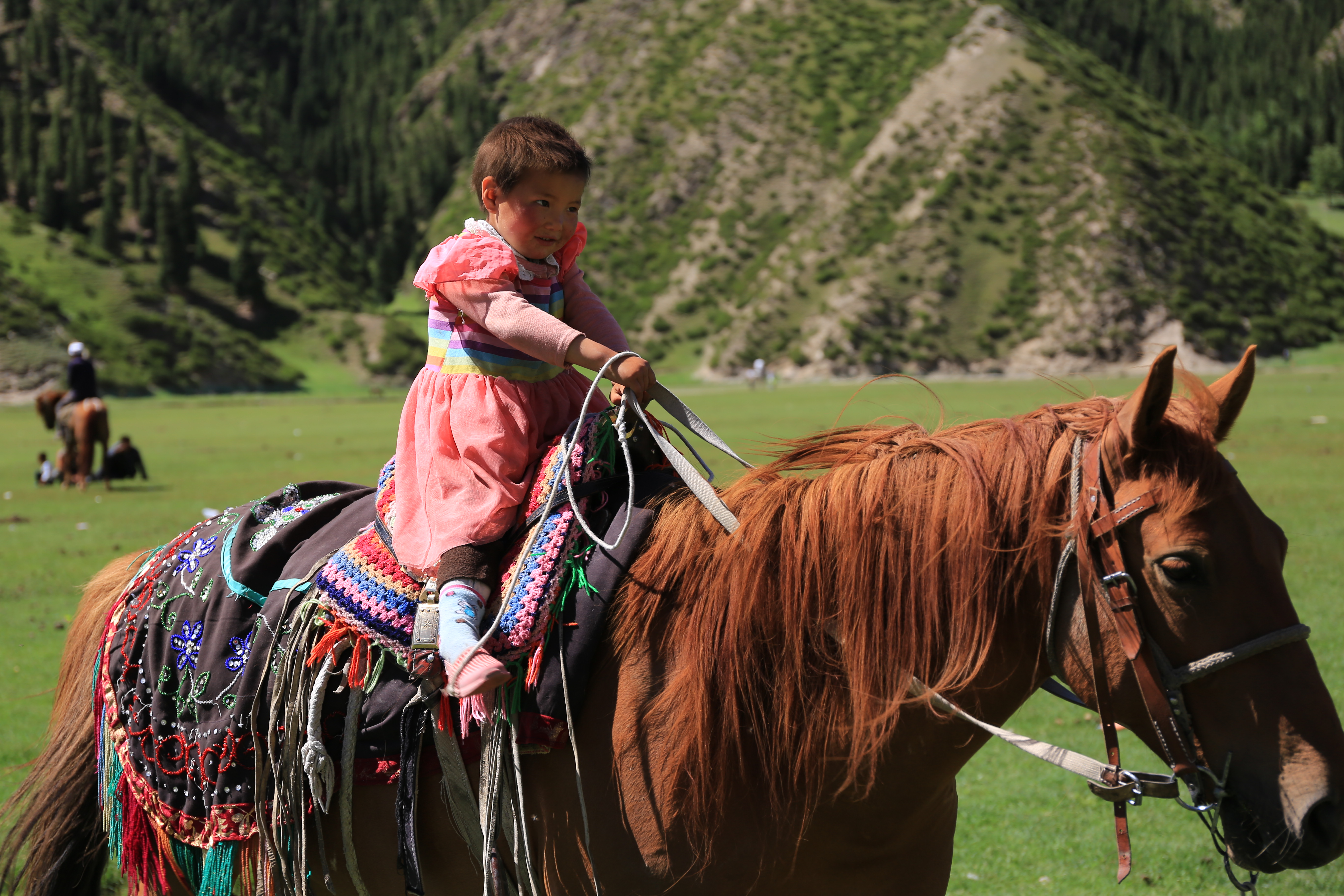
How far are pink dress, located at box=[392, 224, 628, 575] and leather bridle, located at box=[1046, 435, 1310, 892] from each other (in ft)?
4.02

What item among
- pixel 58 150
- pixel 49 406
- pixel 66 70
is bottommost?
pixel 58 150

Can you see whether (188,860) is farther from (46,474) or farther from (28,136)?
(28,136)

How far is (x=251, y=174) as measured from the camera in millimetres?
94188

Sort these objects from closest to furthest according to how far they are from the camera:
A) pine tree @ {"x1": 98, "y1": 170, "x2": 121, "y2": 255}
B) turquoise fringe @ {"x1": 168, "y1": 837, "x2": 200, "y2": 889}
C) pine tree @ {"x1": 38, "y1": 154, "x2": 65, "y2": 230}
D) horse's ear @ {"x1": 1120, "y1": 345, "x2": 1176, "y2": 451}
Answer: horse's ear @ {"x1": 1120, "y1": 345, "x2": 1176, "y2": 451} < turquoise fringe @ {"x1": 168, "y1": 837, "x2": 200, "y2": 889} < pine tree @ {"x1": 98, "y1": 170, "x2": 121, "y2": 255} < pine tree @ {"x1": 38, "y1": 154, "x2": 65, "y2": 230}

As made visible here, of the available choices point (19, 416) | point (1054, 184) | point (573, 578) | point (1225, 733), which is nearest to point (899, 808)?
point (1225, 733)

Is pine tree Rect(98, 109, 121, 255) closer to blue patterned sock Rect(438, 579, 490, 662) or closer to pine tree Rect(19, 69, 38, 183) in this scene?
pine tree Rect(19, 69, 38, 183)

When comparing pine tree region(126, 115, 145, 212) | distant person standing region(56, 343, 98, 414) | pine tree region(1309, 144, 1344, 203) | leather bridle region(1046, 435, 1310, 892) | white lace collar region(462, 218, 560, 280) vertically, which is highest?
white lace collar region(462, 218, 560, 280)

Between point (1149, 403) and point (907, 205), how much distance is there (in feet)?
232

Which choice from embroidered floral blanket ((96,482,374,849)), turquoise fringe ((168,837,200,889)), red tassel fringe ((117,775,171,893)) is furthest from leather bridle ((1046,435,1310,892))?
red tassel fringe ((117,775,171,893))

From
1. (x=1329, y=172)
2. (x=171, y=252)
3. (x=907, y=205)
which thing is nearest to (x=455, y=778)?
(x=907, y=205)

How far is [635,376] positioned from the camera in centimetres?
258

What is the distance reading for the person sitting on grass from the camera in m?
19.6

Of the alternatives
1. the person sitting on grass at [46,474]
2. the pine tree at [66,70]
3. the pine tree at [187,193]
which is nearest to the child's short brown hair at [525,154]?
the person sitting on grass at [46,474]

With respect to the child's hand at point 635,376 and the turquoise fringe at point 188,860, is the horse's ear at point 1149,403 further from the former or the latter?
the turquoise fringe at point 188,860
